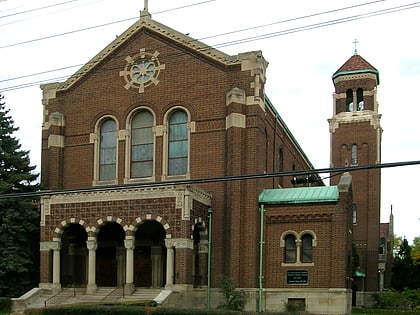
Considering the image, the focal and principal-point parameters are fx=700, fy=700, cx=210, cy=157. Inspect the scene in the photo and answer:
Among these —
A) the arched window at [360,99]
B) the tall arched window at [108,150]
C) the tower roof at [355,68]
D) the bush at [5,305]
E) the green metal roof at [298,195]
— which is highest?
the tower roof at [355,68]

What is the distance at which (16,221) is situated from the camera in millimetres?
35875

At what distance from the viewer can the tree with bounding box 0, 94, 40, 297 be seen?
35000 mm

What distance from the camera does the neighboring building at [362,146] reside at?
60531 millimetres

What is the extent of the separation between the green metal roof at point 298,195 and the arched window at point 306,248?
1.79m

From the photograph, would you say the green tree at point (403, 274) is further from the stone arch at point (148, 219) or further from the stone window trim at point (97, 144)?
the stone arch at point (148, 219)

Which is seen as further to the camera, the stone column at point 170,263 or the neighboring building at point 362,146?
the neighboring building at point 362,146

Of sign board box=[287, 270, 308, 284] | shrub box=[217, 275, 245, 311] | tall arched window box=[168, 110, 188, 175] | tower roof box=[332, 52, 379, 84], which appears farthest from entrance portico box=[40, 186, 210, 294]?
tower roof box=[332, 52, 379, 84]

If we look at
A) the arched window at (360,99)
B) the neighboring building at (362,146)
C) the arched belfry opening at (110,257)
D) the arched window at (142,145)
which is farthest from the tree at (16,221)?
the arched window at (360,99)

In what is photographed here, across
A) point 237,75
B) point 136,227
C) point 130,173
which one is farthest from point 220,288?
point 237,75

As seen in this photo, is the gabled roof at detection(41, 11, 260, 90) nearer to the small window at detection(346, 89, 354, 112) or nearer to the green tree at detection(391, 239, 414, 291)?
the small window at detection(346, 89, 354, 112)

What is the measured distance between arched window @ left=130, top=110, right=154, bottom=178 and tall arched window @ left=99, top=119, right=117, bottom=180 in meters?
1.11

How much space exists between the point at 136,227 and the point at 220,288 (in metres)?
5.04

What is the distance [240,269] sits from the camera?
3412 cm

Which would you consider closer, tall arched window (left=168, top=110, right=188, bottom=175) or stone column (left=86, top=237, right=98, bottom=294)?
stone column (left=86, top=237, right=98, bottom=294)
